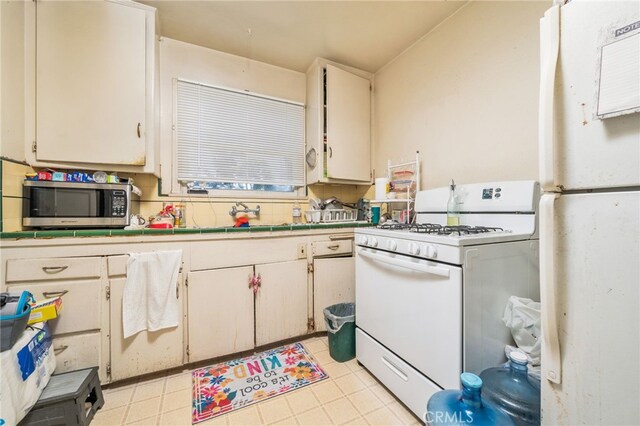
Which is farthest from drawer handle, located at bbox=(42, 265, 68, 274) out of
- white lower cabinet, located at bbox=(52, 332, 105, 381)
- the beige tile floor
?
the beige tile floor

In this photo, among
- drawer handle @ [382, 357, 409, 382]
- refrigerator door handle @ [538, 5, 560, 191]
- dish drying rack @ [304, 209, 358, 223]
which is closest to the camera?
refrigerator door handle @ [538, 5, 560, 191]

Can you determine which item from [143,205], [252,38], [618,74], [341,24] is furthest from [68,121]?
[618,74]

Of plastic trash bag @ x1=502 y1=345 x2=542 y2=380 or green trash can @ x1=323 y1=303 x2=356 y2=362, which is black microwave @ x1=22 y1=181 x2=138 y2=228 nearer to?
green trash can @ x1=323 y1=303 x2=356 y2=362

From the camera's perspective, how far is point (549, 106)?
2.24 ft

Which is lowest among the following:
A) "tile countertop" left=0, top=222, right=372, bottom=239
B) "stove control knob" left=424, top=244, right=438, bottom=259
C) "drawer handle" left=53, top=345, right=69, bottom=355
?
"drawer handle" left=53, top=345, right=69, bottom=355

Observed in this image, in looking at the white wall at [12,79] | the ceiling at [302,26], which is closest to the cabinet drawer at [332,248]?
the ceiling at [302,26]

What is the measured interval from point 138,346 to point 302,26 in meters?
2.58

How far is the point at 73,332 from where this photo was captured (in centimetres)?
138

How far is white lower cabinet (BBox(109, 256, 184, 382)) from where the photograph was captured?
146 centimetres

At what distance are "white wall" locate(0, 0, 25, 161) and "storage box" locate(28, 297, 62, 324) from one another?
0.86m

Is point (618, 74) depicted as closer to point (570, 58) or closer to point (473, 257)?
point (570, 58)

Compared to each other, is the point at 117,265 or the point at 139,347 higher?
the point at 117,265

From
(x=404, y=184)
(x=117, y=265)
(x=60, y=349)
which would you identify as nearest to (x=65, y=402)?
(x=60, y=349)

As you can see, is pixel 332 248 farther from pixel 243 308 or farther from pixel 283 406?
pixel 283 406
